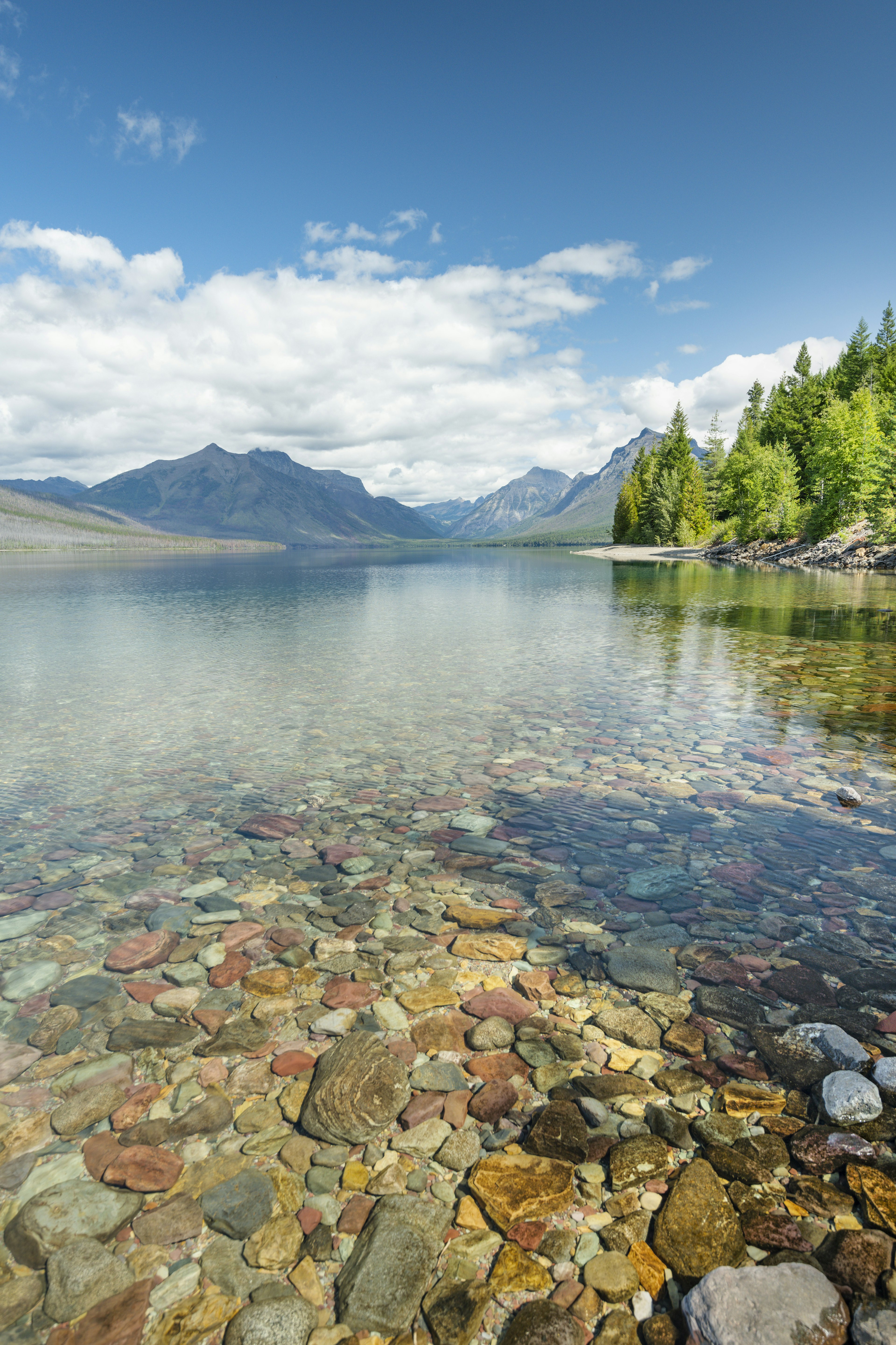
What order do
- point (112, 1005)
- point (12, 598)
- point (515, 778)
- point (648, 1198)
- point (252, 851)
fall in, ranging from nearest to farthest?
point (648, 1198) → point (112, 1005) → point (252, 851) → point (515, 778) → point (12, 598)

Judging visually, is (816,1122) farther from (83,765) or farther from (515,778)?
(83,765)

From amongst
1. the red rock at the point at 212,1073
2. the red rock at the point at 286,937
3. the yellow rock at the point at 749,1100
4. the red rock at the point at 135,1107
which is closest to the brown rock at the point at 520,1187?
the yellow rock at the point at 749,1100

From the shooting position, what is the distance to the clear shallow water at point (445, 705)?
47.2 ft

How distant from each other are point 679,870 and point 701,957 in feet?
7.53

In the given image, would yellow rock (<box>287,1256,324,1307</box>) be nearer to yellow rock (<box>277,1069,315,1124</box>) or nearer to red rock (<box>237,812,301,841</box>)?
yellow rock (<box>277,1069,315,1124</box>)

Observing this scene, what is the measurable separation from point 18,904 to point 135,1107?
17.4ft

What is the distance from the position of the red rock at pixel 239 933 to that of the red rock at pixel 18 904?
327 centimetres

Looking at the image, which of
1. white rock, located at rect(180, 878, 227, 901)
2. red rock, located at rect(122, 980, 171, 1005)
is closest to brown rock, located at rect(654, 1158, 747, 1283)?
red rock, located at rect(122, 980, 171, 1005)

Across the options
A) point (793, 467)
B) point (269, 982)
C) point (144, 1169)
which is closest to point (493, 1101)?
point (144, 1169)

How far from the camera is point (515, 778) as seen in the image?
576 inches

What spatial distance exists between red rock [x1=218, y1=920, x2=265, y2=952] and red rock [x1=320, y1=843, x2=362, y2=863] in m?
2.01

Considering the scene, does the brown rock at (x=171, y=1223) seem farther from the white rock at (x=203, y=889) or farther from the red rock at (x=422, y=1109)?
the white rock at (x=203, y=889)

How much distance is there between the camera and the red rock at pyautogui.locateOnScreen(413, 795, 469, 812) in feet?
42.8

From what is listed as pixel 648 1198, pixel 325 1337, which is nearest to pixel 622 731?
pixel 648 1198
